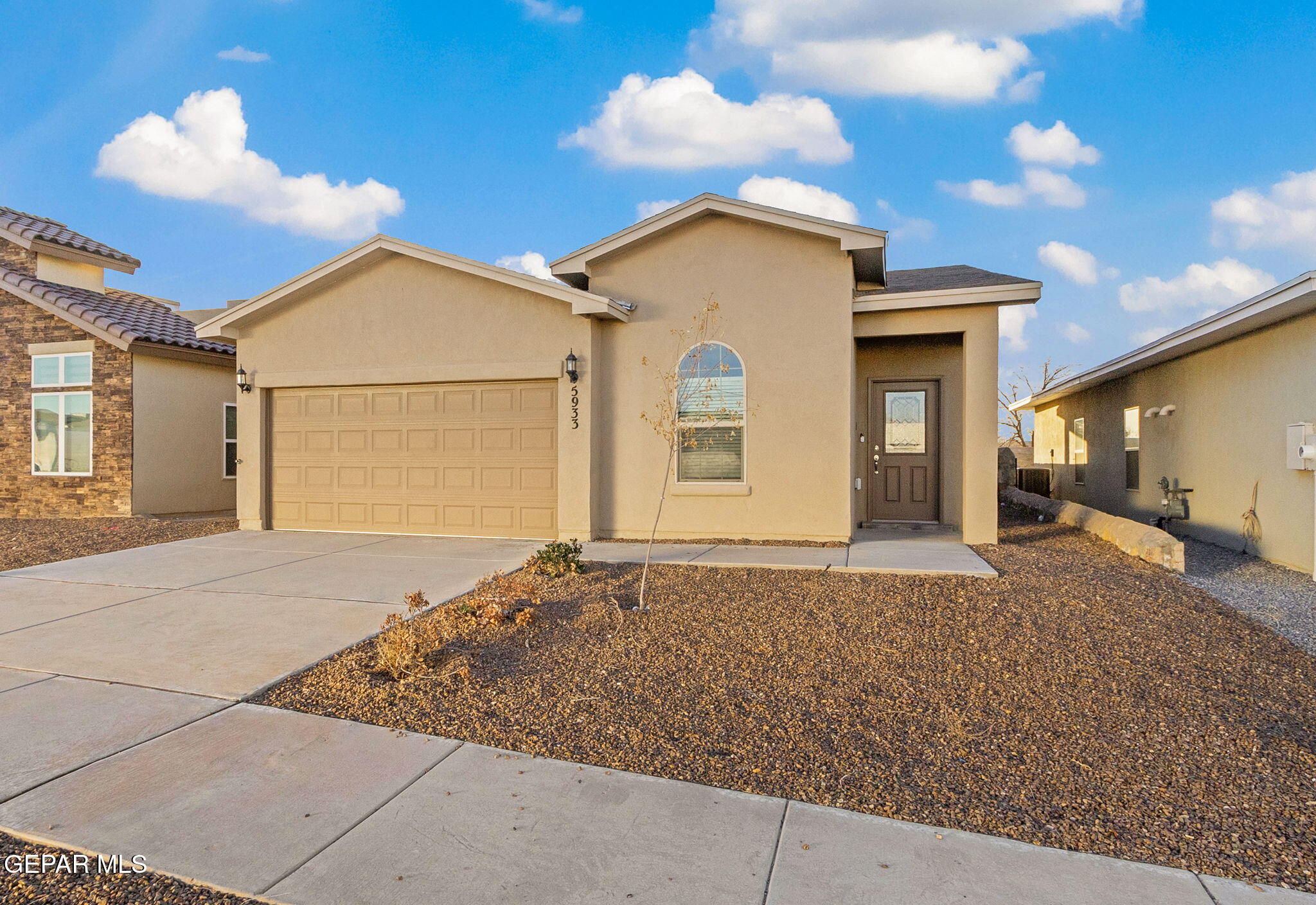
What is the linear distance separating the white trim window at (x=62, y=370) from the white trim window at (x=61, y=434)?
0.66 ft

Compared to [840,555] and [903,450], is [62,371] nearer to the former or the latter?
[840,555]

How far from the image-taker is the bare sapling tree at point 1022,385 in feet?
97.3

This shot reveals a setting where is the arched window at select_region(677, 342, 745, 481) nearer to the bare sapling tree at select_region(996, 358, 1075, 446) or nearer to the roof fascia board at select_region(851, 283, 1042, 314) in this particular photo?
the roof fascia board at select_region(851, 283, 1042, 314)

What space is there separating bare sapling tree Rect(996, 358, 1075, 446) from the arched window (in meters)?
23.8

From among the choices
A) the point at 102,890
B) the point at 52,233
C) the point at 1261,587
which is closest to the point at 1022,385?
the point at 1261,587

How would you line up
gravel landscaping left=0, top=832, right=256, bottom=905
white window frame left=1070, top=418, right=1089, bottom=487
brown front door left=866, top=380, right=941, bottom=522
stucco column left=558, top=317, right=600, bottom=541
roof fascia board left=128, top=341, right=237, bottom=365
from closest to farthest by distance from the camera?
gravel landscaping left=0, top=832, right=256, bottom=905, stucco column left=558, top=317, right=600, bottom=541, brown front door left=866, top=380, right=941, bottom=522, roof fascia board left=128, top=341, right=237, bottom=365, white window frame left=1070, top=418, right=1089, bottom=487

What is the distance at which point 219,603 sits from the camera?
623 cm

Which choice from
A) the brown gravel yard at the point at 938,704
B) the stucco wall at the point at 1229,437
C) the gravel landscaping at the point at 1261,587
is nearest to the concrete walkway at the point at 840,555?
the brown gravel yard at the point at 938,704

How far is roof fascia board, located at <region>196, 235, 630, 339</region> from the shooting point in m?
8.82

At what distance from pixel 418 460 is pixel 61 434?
25.7 ft

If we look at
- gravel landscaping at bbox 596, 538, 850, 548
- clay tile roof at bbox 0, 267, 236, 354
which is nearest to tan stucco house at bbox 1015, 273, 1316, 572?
gravel landscaping at bbox 596, 538, 850, 548

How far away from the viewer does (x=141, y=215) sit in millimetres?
17766

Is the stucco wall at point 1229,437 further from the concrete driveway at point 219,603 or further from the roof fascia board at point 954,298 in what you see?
the concrete driveway at point 219,603

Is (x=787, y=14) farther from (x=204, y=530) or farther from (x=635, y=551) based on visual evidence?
(x=204, y=530)
